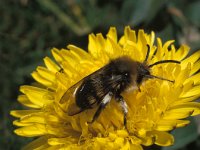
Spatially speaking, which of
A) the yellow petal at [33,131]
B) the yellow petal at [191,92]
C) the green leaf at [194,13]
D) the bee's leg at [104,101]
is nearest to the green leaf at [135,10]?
the green leaf at [194,13]

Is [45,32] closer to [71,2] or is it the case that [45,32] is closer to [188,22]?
[71,2]

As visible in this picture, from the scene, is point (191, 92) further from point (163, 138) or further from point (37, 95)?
point (37, 95)

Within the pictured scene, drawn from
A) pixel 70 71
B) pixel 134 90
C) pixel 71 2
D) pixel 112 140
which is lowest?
pixel 112 140

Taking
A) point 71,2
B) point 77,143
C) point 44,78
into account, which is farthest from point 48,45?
point 77,143

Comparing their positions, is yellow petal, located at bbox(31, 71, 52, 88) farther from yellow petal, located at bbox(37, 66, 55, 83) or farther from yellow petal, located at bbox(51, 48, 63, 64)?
yellow petal, located at bbox(51, 48, 63, 64)

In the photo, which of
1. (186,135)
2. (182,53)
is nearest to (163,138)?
(182,53)

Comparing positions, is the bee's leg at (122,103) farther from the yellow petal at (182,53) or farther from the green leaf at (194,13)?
the green leaf at (194,13)
